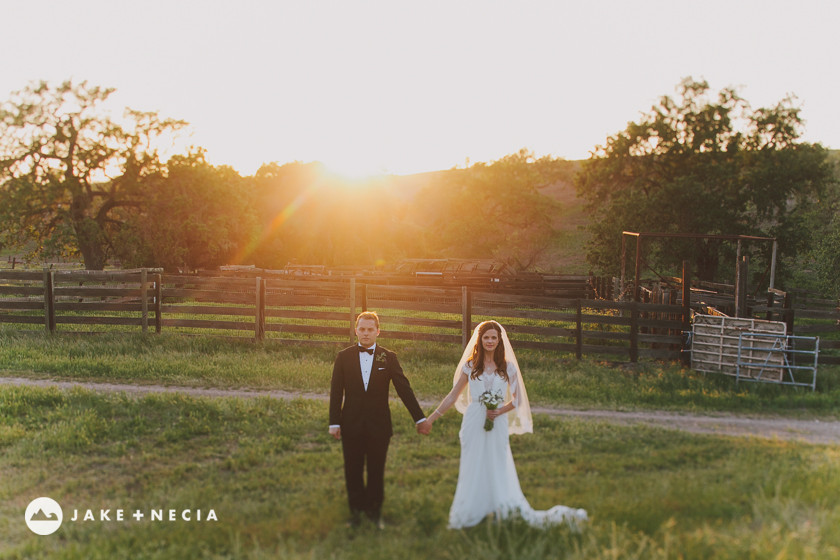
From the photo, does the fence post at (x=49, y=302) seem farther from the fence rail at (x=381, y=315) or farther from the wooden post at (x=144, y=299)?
the wooden post at (x=144, y=299)

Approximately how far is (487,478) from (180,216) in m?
29.2

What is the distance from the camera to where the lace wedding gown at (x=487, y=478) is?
5.29 meters

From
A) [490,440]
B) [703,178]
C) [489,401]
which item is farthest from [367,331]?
[703,178]

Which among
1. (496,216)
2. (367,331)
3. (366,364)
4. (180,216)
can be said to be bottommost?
(366,364)

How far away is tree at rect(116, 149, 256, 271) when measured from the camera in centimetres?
3106

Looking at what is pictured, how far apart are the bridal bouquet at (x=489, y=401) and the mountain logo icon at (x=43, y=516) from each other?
3686mm

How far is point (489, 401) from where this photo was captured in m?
5.57

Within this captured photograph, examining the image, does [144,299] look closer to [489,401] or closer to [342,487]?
[342,487]

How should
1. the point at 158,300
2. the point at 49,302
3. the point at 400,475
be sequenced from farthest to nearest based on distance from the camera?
the point at 49,302 < the point at 158,300 < the point at 400,475

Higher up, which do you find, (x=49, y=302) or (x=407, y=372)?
(x=49, y=302)


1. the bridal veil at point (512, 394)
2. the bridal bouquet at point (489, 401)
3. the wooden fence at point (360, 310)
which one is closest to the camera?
the bridal bouquet at point (489, 401)

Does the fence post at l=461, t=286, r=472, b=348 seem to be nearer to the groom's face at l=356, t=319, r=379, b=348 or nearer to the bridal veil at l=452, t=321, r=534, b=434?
the bridal veil at l=452, t=321, r=534, b=434

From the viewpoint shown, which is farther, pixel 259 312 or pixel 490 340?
pixel 259 312

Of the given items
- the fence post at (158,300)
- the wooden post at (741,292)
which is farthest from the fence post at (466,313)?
the fence post at (158,300)
